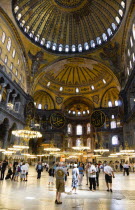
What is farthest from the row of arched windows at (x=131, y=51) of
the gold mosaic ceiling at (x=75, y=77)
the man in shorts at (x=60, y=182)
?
the man in shorts at (x=60, y=182)

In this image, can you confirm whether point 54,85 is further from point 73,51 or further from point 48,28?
point 48,28

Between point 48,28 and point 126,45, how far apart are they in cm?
1304

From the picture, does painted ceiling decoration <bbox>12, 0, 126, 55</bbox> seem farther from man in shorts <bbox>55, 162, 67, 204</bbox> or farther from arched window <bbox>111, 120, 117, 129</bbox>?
man in shorts <bbox>55, 162, 67, 204</bbox>

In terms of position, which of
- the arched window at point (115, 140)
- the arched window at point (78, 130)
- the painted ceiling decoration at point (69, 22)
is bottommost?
the arched window at point (115, 140)

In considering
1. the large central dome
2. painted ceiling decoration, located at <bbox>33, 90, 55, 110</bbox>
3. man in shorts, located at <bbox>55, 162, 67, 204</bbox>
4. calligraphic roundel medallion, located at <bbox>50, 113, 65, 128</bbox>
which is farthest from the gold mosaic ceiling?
man in shorts, located at <bbox>55, 162, 67, 204</bbox>

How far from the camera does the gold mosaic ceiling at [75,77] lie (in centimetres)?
2869

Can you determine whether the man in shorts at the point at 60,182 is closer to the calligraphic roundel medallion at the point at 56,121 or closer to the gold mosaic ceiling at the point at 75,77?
the calligraphic roundel medallion at the point at 56,121

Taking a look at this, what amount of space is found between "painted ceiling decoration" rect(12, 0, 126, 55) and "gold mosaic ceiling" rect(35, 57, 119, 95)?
8.01ft

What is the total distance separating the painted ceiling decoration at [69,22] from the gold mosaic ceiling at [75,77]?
8.01 ft

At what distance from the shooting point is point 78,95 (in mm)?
34000

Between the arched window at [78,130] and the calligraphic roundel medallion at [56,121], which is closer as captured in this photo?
the calligraphic roundel medallion at [56,121]

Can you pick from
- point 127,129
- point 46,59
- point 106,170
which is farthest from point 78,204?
point 46,59

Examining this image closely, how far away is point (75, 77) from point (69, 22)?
33.1 ft

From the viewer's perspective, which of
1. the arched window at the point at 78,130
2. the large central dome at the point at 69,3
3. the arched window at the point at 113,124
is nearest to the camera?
the large central dome at the point at 69,3
